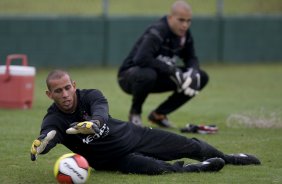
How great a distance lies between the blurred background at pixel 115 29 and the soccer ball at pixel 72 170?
1187 centimetres

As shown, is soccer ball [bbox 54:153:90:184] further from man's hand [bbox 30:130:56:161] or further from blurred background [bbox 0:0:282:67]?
blurred background [bbox 0:0:282:67]

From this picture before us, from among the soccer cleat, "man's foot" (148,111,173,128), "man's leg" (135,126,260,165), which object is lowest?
"man's foot" (148,111,173,128)

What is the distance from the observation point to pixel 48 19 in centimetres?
1920


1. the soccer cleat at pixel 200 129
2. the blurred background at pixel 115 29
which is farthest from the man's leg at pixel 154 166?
the blurred background at pixel 115 29

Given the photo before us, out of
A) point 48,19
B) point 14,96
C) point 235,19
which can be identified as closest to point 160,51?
point 14,96

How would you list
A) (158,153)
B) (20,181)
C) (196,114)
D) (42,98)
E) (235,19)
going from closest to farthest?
(20,181), (158,153), (196,114), (42,98), (235,19)

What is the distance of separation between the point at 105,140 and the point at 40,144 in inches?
27.3

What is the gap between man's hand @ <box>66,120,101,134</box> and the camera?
21.3 ft

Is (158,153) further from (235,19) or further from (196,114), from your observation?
(235,19)

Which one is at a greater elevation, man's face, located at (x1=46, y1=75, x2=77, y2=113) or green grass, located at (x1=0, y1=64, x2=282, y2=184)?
man's face, located at (x1=46, y1=75, x2=77, y2=113)

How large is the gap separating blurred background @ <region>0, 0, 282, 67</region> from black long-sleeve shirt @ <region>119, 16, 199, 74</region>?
8.15 m

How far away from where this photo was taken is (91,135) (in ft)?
23.0

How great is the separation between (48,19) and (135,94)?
29.6 ft

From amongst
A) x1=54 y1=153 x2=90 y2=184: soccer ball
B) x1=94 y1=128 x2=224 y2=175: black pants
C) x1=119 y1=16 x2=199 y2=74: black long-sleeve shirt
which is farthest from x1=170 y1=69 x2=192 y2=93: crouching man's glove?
x1=54 y1=153 x2=90 y2=184: soccer ball
